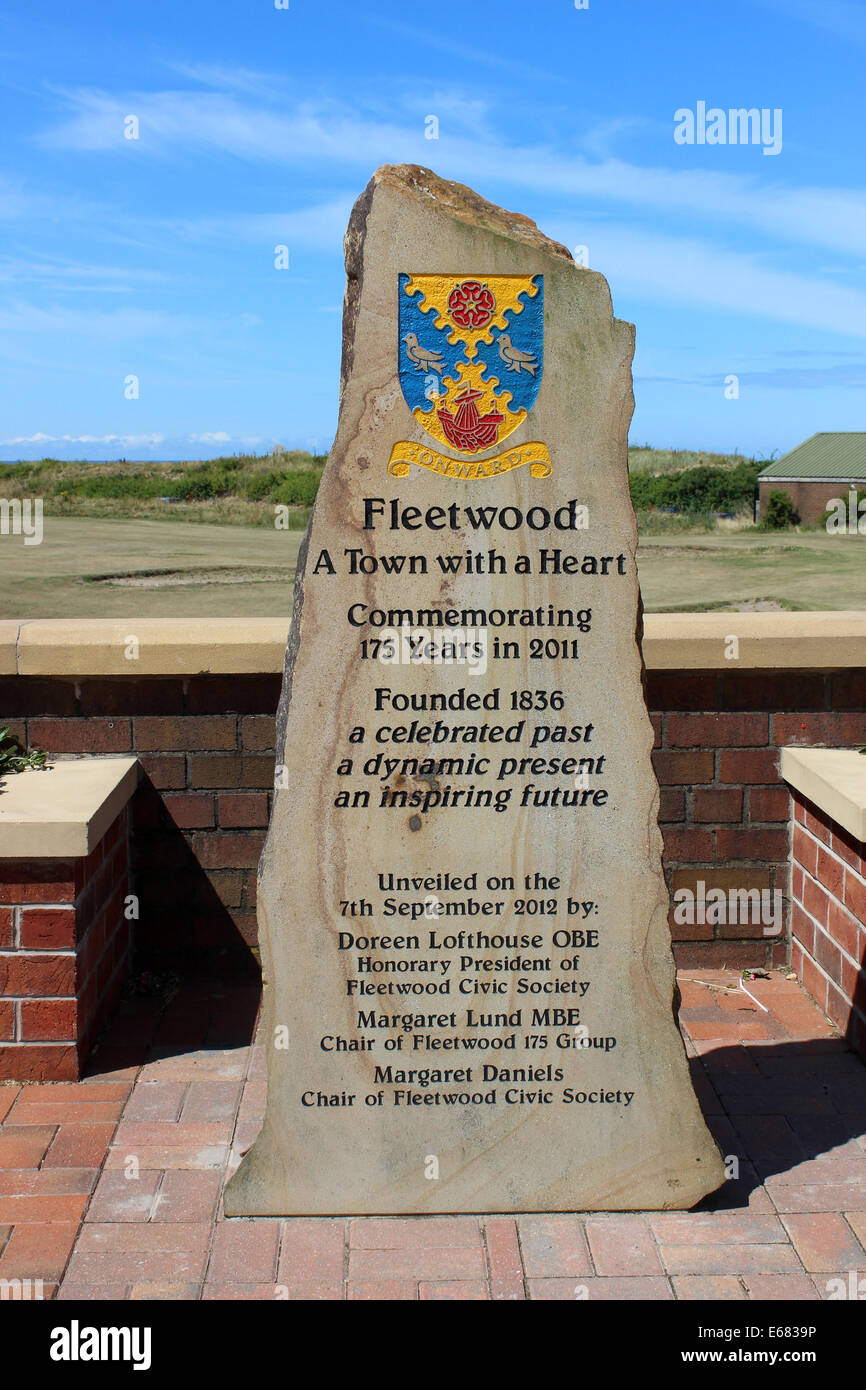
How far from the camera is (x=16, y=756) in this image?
15.3 ft

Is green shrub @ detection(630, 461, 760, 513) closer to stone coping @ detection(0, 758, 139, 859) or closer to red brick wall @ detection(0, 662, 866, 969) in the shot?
red brick wall @ detection(0, 662, 866, 969)

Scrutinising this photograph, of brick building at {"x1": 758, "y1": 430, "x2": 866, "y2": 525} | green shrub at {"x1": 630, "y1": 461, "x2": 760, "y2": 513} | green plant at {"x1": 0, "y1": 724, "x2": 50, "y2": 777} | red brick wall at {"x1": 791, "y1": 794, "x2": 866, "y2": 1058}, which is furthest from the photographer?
brick building at {"x1": 758, "y1": 430, "x2": 866, "y2": 525}

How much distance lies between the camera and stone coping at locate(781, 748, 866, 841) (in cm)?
A: 404

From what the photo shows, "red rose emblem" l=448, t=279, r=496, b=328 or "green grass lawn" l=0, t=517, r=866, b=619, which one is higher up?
"red rose emblem" l=448, t=279, r=496, b=328

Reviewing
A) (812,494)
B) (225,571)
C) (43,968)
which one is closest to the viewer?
(43,968)

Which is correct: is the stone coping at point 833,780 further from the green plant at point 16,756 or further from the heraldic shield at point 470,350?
the green plant at point 16,756

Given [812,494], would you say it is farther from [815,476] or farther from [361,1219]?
[361,1219]

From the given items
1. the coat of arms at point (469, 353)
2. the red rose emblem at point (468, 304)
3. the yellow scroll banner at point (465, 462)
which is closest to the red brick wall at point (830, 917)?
the yellow scroll banner at point (465, 462)

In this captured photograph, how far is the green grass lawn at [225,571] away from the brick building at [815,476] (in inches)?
472

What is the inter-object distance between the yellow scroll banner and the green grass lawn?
12.6 meters

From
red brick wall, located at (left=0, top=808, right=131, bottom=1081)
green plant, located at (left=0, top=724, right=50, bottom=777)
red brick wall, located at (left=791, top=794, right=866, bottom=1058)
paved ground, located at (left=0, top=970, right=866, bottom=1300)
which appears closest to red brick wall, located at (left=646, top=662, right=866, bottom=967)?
red brick wall, located at (left=791, top=794, right=866, bottom=1058)

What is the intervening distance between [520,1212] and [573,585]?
169 centimetres

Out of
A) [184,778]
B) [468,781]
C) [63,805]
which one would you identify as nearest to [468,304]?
[468,781]

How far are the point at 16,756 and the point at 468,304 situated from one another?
262cm
